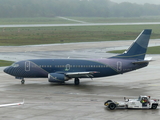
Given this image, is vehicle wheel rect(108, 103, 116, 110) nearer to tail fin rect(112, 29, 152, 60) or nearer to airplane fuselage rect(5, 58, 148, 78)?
airplane fuselage rect(5, 58, 148, 78)

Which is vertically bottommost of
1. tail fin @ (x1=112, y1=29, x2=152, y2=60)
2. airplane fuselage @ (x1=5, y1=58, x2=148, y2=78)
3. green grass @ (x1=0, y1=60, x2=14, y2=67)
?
airplane fuselage @ (x1=5, y1=58, x2=148, y2=78)

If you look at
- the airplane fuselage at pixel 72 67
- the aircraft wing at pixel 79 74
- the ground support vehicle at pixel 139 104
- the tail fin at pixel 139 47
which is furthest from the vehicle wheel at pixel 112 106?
the tail fin at pixel 139 47

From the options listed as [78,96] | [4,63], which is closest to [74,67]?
[78,96]

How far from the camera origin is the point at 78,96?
148ft

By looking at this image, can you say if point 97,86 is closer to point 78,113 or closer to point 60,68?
point 60,68

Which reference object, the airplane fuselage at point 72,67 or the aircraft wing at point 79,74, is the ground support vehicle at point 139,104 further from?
the airplane fuselage at point 72,67

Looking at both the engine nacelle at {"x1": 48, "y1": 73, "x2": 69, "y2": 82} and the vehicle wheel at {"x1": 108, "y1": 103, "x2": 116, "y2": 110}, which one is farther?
the engine nacelle at {"x1": 48, "y1": 73, "x2": 69, "y2": 82}

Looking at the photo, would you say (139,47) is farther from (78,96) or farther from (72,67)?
(78,96)

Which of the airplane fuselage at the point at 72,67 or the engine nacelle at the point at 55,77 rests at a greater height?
the airplane fuselage at the point at 72,67

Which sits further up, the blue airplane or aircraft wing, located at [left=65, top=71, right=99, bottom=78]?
the blue airplane

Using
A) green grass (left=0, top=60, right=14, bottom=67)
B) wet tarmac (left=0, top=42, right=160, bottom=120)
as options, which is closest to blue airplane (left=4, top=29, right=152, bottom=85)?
wet tarmac (left=0, top=42, right=160, bottom=120)

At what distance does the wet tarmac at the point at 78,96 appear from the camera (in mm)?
35188

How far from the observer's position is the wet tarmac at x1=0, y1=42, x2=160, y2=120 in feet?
115

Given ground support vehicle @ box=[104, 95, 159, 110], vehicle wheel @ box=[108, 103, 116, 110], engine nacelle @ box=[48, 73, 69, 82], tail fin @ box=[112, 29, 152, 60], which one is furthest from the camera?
tail fin @ box=[112, 29, 152, 60]
